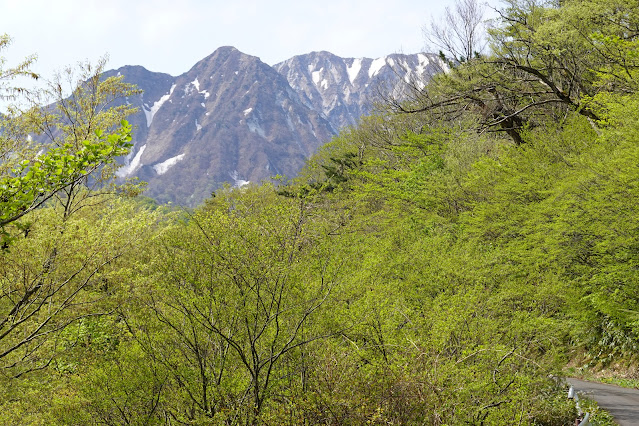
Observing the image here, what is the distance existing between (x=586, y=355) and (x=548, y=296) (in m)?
9.67

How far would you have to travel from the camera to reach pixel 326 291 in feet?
36.1

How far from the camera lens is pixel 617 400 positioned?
15133mm

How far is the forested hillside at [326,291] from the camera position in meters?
8.36

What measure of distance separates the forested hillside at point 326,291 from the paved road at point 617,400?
4.36 ft

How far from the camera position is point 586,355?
22531mm

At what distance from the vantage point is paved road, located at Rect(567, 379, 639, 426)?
42.2 ft

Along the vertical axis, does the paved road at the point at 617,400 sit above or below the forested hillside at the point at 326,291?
below

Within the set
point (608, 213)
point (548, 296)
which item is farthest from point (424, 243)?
point (608, 213)

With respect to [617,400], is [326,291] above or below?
above

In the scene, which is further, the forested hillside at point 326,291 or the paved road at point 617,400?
the paved road at point 617,400

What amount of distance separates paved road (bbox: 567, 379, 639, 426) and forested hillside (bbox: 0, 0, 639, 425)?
1.33 meters

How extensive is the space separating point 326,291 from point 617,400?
10.7 metres

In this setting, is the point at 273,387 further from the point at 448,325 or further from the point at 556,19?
the point at 556,19

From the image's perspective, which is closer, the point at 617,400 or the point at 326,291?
the point at 326,291
